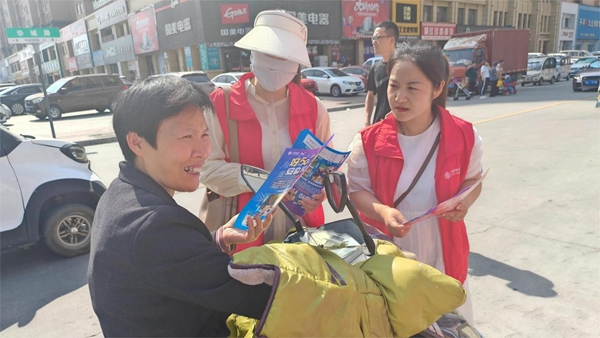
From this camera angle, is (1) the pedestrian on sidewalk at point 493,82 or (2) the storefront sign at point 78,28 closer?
(1) the pedestrian on sidewalk at point 493,82

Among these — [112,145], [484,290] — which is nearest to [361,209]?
[484,290]

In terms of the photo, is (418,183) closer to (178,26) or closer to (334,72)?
(334,72)

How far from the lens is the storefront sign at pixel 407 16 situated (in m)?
30.1

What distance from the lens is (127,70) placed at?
35781 millimetres

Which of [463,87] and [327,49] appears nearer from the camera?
[463,87]

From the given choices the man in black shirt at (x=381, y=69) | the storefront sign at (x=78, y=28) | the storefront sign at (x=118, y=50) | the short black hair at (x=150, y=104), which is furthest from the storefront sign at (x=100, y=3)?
the short black hair at (x=150, y=104)

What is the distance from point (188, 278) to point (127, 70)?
3891 cm

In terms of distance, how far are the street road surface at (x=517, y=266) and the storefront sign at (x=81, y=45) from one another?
42073mm

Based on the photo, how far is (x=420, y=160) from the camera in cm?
180

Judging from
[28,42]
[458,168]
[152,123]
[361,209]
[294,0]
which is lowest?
[361,209]

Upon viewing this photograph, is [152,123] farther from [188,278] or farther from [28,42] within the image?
[28,42]

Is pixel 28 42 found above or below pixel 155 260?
above

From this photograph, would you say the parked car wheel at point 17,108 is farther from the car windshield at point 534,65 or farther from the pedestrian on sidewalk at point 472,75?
the car windshield at point 534,65

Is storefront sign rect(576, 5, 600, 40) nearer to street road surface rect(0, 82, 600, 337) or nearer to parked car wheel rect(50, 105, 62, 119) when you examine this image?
street road surface rect(0, 82, 600, 337)
